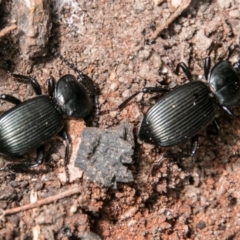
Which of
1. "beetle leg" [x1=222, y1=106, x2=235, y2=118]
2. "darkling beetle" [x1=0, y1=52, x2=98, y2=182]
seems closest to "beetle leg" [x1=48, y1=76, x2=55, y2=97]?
"darkling beetle" [x1=0, y1=52, x2=98, y2=182]

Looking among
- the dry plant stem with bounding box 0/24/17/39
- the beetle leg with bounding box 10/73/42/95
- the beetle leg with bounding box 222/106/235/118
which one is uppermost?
the dry plant stem with bounding box 0/24/17/39

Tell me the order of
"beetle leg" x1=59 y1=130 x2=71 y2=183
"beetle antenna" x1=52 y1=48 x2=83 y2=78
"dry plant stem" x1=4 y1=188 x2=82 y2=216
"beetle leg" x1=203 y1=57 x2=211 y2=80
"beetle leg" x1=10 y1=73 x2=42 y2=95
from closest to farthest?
"dry plant stem" x1=4 y1=188 x2=82 y2=216, "beetle leg" x1=59 y1=130 x2=71 y2=183, "beetle leg" x1=10 y1=73 x2=42 y2=95, "beetle antenna" x1=52 y1=48 x2=83 y2=78, "beetle leg" x1=203 y1=57 x2=211 y2=80

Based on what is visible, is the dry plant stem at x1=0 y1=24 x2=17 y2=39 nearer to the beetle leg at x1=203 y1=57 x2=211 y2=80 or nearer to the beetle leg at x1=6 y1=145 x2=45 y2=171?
the beetle leg at x1=6 y1=145 x2=45 y2=171

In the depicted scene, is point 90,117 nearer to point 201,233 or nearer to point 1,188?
point 1,188

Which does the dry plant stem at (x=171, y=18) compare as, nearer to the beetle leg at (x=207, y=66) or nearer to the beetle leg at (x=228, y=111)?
the beetle leg at (x=207, y=66)

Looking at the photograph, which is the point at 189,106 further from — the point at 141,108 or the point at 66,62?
the point at 66,62
